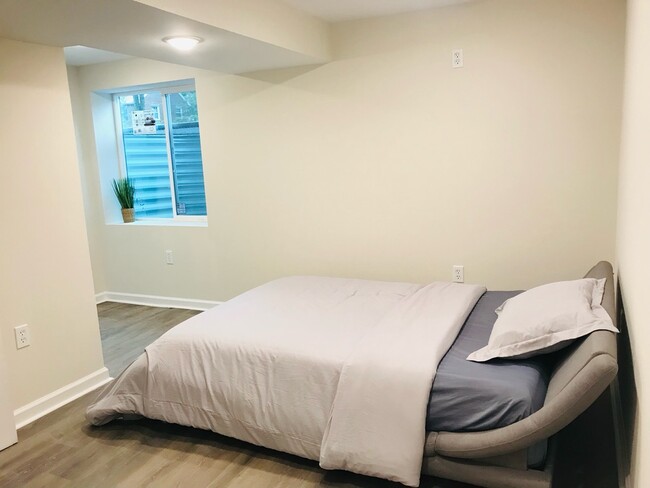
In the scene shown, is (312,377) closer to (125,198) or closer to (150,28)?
(150,28)

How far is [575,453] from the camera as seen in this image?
2318mm

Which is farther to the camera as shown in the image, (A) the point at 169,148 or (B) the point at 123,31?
(A) the point at 169,148

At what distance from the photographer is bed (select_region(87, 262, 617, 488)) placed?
1.95 meters

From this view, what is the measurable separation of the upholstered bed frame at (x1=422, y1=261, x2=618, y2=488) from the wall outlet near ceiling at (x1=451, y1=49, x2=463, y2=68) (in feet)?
6.18

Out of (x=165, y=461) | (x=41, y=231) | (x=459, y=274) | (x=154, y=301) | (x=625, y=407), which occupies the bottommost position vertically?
(x=165, y=461)

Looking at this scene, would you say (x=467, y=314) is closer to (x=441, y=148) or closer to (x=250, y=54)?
Answer: (x=441, y=148)

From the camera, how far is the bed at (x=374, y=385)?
6.39ft

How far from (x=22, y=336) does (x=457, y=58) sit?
3.17m

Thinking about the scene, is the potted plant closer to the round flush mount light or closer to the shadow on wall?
the round flush mount light

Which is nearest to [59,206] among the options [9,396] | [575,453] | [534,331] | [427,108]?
[9,396]

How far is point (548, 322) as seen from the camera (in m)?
2.09

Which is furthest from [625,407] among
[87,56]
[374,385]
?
[87,56]

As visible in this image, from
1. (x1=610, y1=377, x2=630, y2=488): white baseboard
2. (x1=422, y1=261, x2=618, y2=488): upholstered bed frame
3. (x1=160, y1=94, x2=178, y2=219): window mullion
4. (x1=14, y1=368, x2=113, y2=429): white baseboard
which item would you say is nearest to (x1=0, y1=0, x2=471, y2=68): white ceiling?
(x1=160, y1=94, x2=178, y2=219): window mullion

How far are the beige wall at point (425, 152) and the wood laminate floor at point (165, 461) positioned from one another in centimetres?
130
